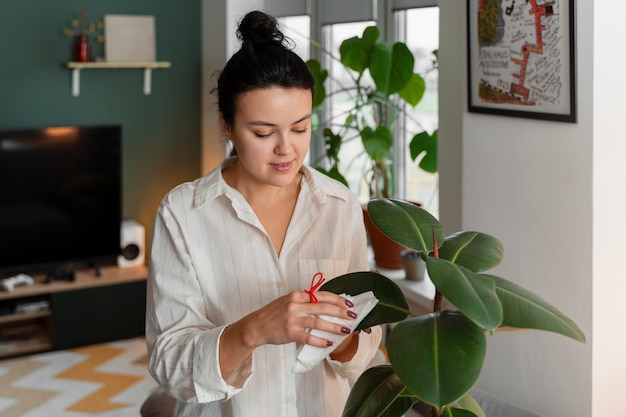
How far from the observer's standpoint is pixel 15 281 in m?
4.48

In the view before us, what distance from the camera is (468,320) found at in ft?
4.39

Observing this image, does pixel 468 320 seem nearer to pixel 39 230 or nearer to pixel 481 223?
pixel 481 223

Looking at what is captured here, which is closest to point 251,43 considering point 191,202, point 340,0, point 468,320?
point 191,202

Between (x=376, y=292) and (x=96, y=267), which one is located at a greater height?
(x=376, y=292)

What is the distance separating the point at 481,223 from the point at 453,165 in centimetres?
50

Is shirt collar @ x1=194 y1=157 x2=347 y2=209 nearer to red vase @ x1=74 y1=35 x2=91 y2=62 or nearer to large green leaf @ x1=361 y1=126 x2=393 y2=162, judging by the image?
large green leaf @ x1=361 y1=126 x2=393 y2=162

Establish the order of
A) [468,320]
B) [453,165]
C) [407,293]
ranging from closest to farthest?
[468,320]
[453,165]
[407,293]

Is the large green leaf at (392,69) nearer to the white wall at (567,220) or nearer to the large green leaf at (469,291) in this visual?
the white wall at (567,220)

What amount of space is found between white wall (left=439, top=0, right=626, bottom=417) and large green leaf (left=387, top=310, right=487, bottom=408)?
0.86 m

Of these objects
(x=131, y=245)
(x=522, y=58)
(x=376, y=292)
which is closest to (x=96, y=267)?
(x=131, y=245)

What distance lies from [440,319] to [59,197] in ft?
11.9

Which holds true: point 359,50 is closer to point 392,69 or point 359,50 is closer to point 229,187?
point 392,69

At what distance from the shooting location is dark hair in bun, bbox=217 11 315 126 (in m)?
1.58
